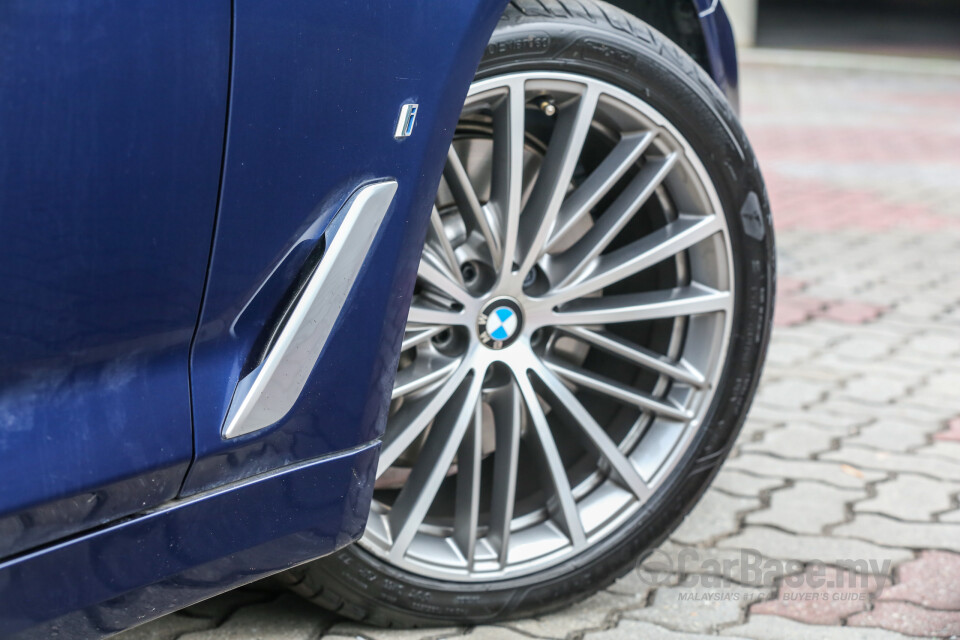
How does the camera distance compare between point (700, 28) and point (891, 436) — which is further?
point (891, 436)

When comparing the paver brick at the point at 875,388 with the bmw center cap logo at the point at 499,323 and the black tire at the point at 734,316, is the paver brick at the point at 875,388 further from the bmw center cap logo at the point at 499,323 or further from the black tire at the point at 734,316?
the bmw center cap logo at the point at 499,323

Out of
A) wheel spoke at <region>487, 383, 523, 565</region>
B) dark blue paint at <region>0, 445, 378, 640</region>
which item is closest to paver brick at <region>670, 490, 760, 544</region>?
wheel spoke at <region>487, 383, 523, 565</region>

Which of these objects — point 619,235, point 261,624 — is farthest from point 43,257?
point 619,235

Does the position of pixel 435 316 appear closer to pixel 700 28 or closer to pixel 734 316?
pixel 734 316

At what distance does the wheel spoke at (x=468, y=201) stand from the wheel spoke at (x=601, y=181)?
0.39 ft

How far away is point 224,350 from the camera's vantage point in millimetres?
1343

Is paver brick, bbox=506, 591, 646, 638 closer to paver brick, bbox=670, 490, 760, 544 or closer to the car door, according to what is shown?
paver brick, bbox=670, 490, 760, 544

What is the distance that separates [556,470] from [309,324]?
66 centimetres

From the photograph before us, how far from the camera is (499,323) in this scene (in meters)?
1.78

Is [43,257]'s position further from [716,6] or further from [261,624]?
[716,6]

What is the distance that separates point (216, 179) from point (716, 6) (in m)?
1.15

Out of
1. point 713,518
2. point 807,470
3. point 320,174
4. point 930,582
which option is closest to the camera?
point 320,174

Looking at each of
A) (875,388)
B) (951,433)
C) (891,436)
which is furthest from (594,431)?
(875,388)

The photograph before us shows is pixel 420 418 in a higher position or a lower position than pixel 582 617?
higher
